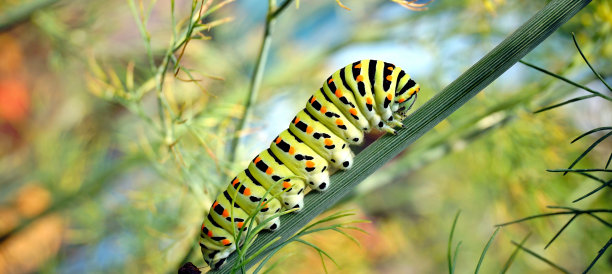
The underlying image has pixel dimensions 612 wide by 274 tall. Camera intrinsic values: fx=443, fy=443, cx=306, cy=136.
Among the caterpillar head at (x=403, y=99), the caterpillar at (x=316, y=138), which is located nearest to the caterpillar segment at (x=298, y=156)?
the caterpillar at (x=316, y=138)

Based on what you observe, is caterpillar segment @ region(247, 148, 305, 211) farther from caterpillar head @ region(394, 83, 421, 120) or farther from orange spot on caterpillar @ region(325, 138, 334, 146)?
caterpillar head @ region(394, 83, 421, 120)

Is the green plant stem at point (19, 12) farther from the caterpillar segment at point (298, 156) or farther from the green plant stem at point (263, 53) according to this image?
the caterpillar segment at point (298, 156)

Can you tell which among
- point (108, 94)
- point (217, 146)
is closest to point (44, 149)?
point (108, 94)

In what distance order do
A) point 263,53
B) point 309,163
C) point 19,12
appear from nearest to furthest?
point 309,163
point 263,53
point 19,12

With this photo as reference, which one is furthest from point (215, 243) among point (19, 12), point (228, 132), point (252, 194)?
point (19, 12)

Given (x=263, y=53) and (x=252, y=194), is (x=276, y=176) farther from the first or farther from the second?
(x=263, y=53)
